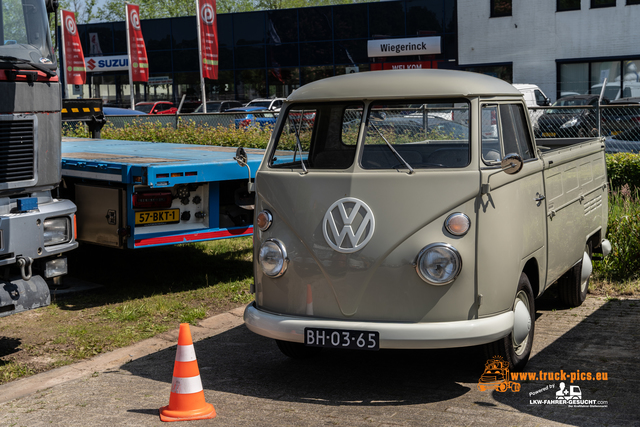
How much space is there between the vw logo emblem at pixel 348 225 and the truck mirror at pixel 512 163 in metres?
0.89

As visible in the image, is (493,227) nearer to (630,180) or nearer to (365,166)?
(365,166)

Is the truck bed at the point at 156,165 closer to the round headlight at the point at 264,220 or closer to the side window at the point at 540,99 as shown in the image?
the round headlight at the point at 264,220

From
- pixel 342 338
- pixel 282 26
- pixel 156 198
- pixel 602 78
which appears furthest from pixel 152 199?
pixel 282 26

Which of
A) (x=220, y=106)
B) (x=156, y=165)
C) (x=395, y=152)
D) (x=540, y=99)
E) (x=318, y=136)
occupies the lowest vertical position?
(x=156, y=165)

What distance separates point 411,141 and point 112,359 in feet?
9.52

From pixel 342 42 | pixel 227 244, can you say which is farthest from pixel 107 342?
pixel 342 42

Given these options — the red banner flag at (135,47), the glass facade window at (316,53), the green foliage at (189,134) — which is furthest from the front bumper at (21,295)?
the glass facade window at (316,53)

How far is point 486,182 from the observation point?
4492 mm

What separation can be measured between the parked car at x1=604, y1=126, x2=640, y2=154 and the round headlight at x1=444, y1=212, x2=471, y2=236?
9030mm

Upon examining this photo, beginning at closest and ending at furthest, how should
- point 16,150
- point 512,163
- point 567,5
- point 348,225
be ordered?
point 512,163, point 348,225, point 16,150, point 567,5

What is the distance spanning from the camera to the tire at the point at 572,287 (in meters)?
6.52

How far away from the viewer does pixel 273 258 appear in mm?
4793

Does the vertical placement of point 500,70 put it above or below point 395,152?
above

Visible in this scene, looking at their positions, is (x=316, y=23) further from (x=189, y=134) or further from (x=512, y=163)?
(x=512, y=163)
